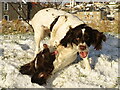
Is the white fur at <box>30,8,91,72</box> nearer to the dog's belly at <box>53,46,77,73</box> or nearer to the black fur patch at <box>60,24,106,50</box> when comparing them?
the dog's belly at <box>53,46,77,73</box>

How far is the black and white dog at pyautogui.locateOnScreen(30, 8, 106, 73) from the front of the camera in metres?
4.38

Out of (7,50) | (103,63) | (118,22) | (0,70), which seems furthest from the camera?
(118,22)

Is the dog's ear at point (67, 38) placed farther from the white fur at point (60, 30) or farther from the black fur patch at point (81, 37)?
the white fur at point (60, 30)

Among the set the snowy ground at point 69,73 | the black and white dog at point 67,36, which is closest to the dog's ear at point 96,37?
the black and white dog at point 67,36

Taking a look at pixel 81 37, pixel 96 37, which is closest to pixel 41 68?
pixel 81 37

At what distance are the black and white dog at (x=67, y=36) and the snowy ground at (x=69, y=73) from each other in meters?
0.21

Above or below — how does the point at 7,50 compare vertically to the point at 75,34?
below

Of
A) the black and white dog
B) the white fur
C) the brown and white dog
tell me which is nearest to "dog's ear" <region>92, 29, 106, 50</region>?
the black and white dog

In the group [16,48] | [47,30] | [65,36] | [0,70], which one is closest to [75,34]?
[65,36]

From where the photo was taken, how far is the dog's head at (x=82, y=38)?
432cm

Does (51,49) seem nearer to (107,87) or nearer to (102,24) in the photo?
(107,87)

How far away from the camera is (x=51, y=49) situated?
16.5 feet

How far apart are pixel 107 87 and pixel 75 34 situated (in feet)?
3.87

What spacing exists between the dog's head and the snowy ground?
59 centimetres
